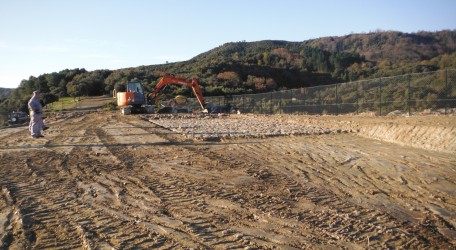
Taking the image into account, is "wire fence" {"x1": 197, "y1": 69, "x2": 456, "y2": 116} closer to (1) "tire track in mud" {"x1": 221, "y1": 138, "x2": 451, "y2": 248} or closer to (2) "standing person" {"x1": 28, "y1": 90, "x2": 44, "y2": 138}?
(1) "tire track in mud" {"x1": 221, "y1": 138, "x2": 451, "y2": 248}

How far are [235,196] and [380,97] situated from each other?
2052cm

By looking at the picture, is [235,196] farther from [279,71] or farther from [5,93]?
[5,93]

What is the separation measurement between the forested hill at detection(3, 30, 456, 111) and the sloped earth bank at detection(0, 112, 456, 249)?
47574 mm

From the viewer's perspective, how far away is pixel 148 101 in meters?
35.0

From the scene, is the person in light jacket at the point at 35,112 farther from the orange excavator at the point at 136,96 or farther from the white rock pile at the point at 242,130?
the orange excavator at the point at 136,96

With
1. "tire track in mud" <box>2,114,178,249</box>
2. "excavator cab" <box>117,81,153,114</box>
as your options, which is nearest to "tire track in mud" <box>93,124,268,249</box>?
"tire track in mud" <box>2,114,178,249</box>

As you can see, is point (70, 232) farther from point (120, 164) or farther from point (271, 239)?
point (120, 164)

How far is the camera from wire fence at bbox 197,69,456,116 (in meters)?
20.5

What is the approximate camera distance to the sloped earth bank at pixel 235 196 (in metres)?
4.81

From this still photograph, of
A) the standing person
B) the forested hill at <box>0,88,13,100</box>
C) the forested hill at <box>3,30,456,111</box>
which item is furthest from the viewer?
the forested hill at <box>0,88,13,100</box>

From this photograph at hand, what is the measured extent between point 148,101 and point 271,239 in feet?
103

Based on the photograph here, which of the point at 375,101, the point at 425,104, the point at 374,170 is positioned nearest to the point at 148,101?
the point at 375,101

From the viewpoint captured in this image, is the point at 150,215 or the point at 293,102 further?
the point at 293,102

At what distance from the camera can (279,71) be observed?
84875 millimetres
